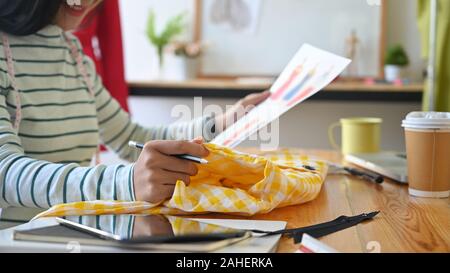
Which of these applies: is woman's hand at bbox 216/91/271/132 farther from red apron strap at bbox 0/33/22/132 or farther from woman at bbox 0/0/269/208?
red apron strap at bbox 0/33/22/132

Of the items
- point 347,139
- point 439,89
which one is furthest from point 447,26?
point 347,139

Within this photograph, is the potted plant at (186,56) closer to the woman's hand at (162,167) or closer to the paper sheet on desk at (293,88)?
the paper sheet on desk at (293,88)

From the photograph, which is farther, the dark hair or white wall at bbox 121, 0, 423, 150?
white wall at bbox 121, 0, 423, 150

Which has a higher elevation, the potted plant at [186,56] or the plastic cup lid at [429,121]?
the potted plant at [186,56]

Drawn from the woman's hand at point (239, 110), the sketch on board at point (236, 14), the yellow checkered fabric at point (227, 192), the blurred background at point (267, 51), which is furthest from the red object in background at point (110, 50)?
the yellow checkered fabric at point (227, 192)

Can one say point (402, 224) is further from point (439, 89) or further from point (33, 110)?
point (439, 89)

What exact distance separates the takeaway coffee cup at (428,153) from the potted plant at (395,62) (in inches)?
61.2

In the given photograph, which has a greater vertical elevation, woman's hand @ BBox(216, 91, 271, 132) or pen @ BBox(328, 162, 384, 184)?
woman's hand @ BBox(216, 91, 271, 132)

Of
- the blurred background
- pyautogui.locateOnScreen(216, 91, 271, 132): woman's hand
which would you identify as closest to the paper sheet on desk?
pyautogui.locateOnScreen(216, 91, 271, 132): woman's hand

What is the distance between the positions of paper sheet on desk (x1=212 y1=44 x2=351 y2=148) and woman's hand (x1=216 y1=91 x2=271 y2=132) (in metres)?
0.03

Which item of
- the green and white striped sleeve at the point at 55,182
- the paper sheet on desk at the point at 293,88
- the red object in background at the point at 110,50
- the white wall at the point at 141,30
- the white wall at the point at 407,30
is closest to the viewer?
the green and white striped sleeve at the point at 55,182

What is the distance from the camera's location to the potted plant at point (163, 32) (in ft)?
8.18

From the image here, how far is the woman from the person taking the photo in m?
0.66
